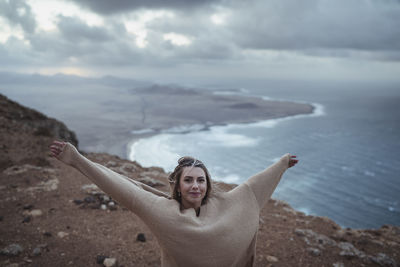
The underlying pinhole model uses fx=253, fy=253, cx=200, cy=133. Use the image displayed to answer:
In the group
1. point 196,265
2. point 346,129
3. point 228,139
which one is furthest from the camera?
point 346,129

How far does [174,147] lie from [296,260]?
38798 mm

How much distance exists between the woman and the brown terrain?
8.91 feet

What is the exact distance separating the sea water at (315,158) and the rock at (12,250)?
75.3 feet

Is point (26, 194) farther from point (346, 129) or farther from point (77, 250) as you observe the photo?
point (346, 129)

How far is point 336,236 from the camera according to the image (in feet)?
22.2

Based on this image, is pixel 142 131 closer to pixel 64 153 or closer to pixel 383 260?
pixel 383 260

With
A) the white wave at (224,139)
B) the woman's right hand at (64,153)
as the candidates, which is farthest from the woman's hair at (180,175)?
the white wave at (224,139)

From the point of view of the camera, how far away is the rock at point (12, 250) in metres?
4.38

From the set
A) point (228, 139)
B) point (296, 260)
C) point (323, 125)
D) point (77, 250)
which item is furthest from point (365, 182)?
point (323, 125)

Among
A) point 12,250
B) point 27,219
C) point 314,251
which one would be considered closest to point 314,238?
point 314,251

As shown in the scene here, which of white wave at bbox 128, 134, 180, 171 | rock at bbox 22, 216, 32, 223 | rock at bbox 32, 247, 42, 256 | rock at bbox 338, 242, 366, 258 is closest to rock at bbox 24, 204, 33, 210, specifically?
rock at bbox 22, 216, 32, 223

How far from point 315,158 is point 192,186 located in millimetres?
40331

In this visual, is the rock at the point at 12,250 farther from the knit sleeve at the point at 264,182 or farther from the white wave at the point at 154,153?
the white wave at the point at 154,153

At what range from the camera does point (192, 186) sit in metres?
2.58
